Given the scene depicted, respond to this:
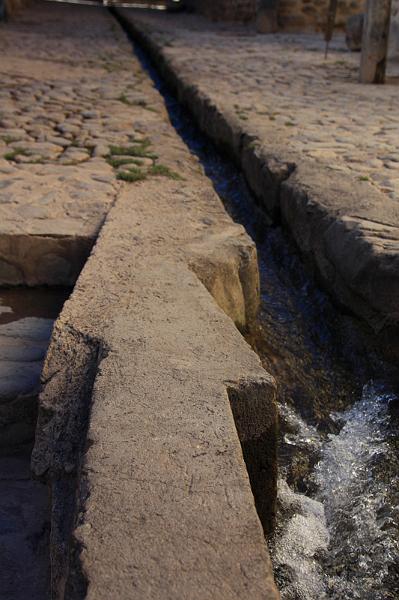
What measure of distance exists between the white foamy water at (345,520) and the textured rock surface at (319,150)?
528 mm

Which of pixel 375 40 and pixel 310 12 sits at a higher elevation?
pixel 310 12

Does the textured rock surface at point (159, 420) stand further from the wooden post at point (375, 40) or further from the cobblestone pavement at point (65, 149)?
the wooden post at point (375, 40)

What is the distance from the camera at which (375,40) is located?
23.1 feet

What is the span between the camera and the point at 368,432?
8.25 feet

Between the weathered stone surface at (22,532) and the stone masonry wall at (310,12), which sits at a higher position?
the stone masonry wall at (310,12)

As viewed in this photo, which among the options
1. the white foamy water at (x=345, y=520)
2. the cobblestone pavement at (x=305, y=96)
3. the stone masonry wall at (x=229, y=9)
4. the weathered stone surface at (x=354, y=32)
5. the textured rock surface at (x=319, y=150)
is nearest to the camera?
the white foamy water at (x=345, y=520)

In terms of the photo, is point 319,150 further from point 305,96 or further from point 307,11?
point 307,11

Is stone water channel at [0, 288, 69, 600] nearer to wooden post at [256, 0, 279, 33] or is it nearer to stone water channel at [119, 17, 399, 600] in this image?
stone water channel at [119, 17, 399, 600]

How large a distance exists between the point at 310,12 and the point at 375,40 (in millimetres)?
6015

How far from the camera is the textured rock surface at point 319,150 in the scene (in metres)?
2.94

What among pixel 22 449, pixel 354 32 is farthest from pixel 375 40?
pixel 22 449

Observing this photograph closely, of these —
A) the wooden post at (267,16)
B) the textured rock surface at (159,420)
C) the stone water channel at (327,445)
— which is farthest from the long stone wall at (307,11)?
the textured rock surface at (159,420)

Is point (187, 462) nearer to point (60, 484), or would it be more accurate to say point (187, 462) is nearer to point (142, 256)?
point (60, 484)

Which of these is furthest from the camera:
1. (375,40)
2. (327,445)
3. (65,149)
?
(375,40)
